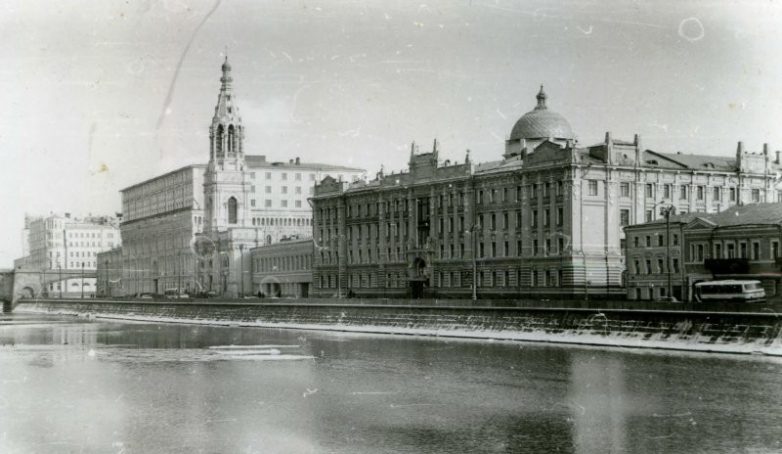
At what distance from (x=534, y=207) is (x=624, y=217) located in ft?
26.4

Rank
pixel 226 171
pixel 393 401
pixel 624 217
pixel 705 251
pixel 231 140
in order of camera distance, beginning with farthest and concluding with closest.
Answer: pixel 226 171
pixel 231 140
pixel 624 217
pixel 705 251
pixel 393 401

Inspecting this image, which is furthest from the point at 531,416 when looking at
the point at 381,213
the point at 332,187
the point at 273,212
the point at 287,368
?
the point at 273,212

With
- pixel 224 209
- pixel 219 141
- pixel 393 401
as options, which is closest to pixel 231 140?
pixel 219 141

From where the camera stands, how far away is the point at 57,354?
70688 millimetres

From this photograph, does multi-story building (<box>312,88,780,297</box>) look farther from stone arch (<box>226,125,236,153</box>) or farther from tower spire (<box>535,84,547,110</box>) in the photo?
stone arch (<box>226,125,236,153</box>)

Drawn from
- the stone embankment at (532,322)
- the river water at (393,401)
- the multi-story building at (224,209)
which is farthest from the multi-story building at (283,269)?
the river water at (393,401)

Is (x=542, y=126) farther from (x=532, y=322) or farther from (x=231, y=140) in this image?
(x=231, y=140)

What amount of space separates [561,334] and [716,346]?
12765mm

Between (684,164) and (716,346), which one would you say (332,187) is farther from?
(716,346)

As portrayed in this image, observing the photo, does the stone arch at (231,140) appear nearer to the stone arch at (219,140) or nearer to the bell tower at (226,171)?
the bell tower at (226,171)

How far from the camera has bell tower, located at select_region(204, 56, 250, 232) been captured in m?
166

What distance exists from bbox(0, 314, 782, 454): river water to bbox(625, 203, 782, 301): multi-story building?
1861 centimetres

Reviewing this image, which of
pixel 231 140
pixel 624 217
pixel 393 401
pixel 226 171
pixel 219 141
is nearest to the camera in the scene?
pixel 393 401

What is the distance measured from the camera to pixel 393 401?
4322 cm
